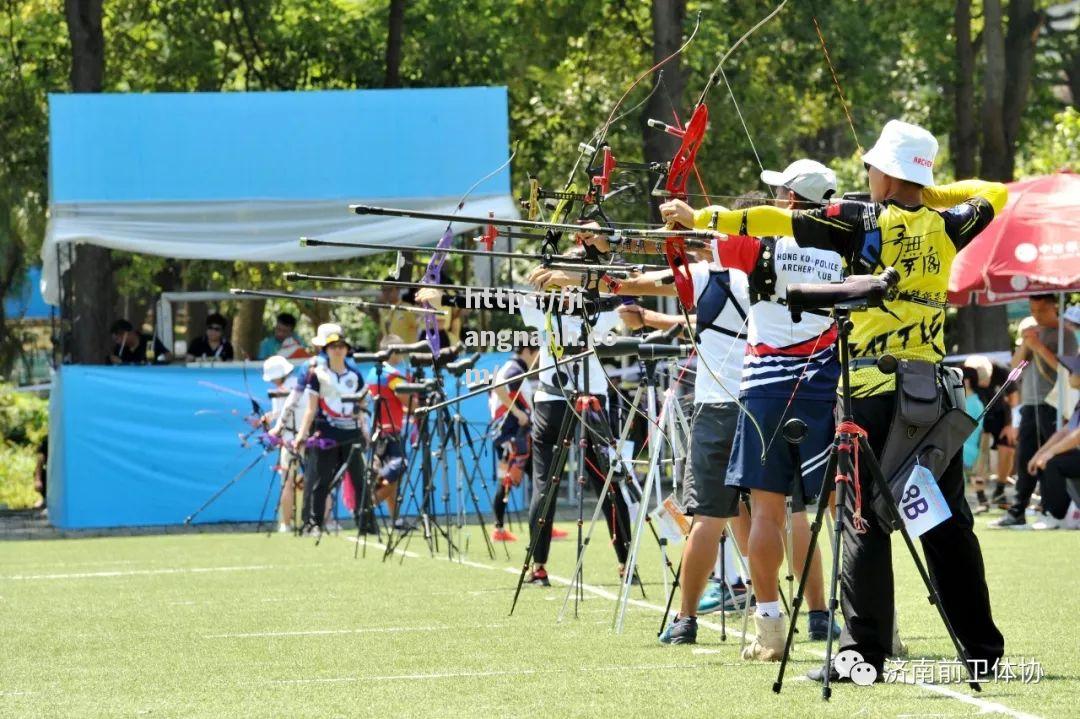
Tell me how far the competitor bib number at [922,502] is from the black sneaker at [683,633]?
72.5 inches

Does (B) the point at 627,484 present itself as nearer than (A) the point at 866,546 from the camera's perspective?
No

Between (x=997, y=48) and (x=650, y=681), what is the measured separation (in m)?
20.9

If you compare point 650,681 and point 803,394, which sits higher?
point 803,394

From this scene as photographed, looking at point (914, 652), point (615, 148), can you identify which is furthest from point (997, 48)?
point (914, 652)

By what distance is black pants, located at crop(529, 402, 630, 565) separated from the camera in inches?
410

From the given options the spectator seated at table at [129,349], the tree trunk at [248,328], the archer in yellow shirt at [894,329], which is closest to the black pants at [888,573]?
the archer in yellow shirt at [894,329]

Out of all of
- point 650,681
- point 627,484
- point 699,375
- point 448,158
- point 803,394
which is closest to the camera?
point 650,681

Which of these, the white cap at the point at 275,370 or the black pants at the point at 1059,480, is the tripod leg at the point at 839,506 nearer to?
the black pants at the point at 1059,480

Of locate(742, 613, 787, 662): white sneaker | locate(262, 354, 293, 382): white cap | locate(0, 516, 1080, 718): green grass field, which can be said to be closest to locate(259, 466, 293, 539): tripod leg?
locate(262, 354, 293, 382): white cap

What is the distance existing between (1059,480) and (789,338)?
844 cm

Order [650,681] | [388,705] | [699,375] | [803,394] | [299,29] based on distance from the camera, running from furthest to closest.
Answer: [299,29]
[699,375]
[803,394]
[650,681]
[388,705]

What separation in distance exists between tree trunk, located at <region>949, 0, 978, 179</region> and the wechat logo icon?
20.9m

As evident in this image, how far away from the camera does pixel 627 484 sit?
996 centimetres

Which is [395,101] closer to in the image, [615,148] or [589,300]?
[615,148]
